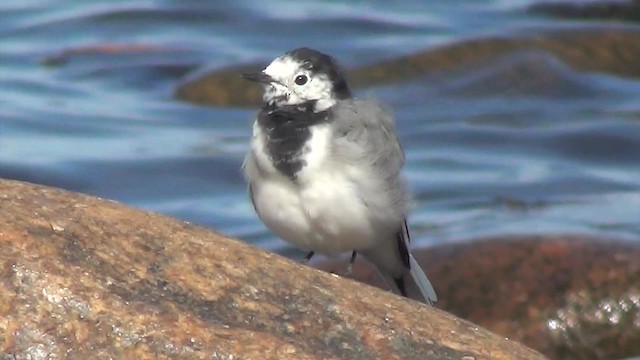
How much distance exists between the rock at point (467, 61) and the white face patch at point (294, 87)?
10.4m

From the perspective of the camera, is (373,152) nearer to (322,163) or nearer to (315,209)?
(322,163)

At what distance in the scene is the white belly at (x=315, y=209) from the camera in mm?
8672

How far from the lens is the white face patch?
9.14 metres

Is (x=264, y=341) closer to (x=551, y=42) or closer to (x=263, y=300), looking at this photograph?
(x=263, y=300)

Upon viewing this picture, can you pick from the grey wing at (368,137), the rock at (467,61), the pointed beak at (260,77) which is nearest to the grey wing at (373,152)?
the grey wing at (368,137)

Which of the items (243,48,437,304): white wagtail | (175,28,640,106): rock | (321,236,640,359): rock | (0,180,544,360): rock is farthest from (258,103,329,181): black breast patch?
(175,28,640,106): rock

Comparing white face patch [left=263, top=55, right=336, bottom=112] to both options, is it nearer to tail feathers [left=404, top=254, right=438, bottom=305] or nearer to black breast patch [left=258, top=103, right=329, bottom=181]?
black breast patch [left=258, top=103, right=329, bottom=181]

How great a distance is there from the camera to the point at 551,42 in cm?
2067

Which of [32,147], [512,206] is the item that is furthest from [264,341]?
[32,147]

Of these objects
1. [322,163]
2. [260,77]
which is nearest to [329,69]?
[260,77]

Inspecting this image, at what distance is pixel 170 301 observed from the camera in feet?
21.4

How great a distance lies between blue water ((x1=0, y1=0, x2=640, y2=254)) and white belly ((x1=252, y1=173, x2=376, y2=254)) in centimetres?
428

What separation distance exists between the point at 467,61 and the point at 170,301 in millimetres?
13952

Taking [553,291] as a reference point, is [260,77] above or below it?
above
